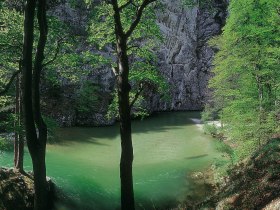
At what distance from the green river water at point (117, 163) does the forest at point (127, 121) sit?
10cm

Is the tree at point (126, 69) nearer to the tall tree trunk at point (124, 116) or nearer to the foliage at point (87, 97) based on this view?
the tall tree trunk at point (124, 116)

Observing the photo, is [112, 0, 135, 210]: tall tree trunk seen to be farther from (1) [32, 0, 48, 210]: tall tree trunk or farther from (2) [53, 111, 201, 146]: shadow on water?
(2) [53, 111, 201, 146]: shadow on water

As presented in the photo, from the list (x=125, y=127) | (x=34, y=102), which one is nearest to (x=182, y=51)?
(x=125, y=127)

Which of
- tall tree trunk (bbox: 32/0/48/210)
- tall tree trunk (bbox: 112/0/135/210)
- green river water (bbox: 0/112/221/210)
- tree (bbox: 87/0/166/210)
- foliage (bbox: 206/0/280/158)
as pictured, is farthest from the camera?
green river water (bbox: 0/112/221/210)

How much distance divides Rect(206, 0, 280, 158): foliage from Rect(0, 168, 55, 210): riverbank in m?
11.5

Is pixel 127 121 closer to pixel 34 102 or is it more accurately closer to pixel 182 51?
pixel 34 102

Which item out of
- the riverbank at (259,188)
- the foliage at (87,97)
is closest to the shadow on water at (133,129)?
the foliage at (87,97)

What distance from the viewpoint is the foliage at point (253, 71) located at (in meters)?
18.0

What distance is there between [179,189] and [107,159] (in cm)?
825

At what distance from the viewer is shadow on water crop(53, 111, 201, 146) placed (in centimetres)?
3384

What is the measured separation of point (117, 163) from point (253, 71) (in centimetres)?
1278

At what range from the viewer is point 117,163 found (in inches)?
1039

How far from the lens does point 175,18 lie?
186 ft

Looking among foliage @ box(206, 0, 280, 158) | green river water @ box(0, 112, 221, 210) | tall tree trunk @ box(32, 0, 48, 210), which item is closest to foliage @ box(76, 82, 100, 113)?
green river water @ box(0, 112, 221, 210)
